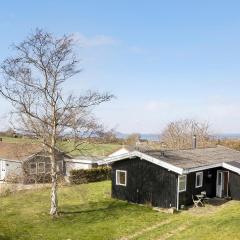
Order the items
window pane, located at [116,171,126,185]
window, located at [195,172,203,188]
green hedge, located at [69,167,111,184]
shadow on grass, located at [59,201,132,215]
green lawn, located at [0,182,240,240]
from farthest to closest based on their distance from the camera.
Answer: green hedge, located at [69,167,111,184] → window pane, located at [116,171,126,185] → window, located at [195,172,203,188] → shadow on grass, located at [59,201,132,215] → green lawn, located at [0,182,240,240]

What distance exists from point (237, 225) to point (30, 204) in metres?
15.3

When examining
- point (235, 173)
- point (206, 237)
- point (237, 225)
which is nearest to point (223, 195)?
point (235, 173)

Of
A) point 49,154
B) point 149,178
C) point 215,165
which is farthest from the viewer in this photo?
point 215,165

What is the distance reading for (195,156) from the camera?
32.2 m

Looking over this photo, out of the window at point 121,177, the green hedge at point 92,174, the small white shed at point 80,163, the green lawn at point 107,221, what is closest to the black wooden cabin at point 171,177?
the window at point 121,177

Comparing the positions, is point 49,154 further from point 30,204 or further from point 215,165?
point 215,165

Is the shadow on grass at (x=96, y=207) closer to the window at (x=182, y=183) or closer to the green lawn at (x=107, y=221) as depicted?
the green lawn at (x=107, y=221)

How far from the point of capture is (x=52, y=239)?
21031mm

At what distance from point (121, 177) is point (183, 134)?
115 feet

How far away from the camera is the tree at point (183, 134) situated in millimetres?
61469

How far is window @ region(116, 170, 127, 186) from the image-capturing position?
30406 millimetres

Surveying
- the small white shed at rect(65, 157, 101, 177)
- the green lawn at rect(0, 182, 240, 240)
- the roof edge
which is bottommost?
the green lawn at rect(0, 182, 240, 240)

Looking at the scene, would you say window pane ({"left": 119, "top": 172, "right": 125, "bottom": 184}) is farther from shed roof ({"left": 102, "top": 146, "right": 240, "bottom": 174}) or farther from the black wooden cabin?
Result: shed roof ({"left": 102, "top": 146, "right": 240, "bottom": 174})

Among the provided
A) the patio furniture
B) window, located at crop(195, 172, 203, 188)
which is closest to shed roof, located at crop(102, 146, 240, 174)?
window, located at crop(195, 172, 203, 188)
